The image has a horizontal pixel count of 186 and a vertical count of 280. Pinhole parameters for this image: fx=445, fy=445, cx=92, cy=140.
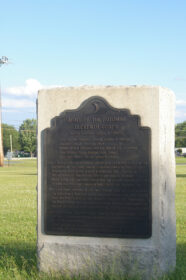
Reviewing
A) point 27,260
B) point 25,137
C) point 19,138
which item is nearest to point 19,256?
point 27,260

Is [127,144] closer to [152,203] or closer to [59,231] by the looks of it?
A: [152,203]

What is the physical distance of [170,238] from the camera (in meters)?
4.90

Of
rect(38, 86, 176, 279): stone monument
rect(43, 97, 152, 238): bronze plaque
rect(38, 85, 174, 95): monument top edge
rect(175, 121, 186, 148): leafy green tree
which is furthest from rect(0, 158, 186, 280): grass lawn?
rect(175, 121, 186, 148): leafy green tree

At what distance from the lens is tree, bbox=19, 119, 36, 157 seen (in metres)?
102

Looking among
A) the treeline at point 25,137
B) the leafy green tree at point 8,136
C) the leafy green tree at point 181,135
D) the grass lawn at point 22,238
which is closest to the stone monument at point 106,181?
the grass lawn at point 22,238

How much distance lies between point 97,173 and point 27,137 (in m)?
98.9

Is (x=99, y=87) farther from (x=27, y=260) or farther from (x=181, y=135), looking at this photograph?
(x=181, y=135)

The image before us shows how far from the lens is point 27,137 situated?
102 m

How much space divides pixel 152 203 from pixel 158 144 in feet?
2.04

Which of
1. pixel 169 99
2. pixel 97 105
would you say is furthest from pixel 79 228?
pixel 169 99

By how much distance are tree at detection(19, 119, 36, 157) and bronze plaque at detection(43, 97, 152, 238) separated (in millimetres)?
97855

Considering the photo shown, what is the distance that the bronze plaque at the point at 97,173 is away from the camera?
15.3ft

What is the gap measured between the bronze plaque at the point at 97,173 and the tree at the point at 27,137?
3853 inches

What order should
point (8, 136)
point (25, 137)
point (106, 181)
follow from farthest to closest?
point (8, 136) → point (25, 137) → point (106, 181)
